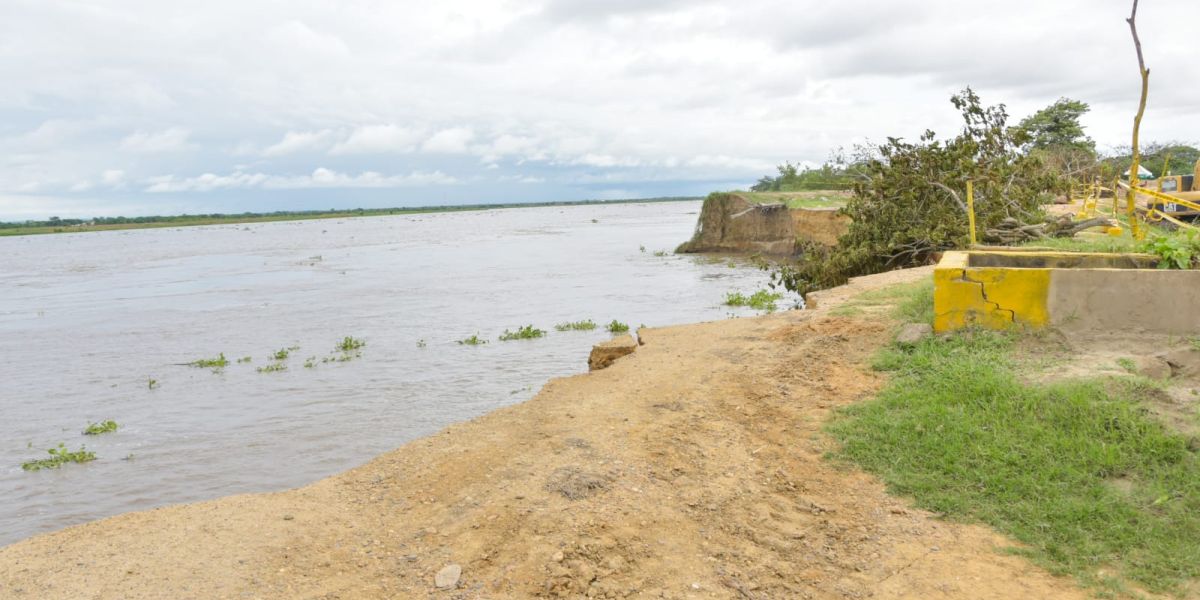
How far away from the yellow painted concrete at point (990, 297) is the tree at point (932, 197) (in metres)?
5.86

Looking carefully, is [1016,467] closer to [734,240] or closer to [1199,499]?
[1199,499]

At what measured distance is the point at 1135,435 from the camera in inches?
198

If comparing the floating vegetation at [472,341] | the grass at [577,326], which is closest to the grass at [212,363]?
the floating vegetation at [472,341]

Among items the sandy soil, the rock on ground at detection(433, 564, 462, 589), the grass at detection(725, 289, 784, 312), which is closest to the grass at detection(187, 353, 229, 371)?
the sandy soil

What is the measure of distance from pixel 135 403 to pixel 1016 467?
421 inches

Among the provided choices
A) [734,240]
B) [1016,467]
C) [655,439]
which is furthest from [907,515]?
[734,240]

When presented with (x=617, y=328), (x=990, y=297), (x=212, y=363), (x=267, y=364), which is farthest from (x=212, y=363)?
(x=990, y=297)

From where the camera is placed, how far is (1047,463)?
4.97 meters

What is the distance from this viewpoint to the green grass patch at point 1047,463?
4.22 m

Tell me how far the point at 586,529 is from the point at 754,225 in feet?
93.4

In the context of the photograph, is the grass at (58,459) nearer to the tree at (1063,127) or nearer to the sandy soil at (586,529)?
the sandy soil at (586,529)

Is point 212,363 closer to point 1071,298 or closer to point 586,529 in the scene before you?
point 586,529

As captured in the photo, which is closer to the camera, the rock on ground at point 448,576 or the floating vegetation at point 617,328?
the rock on ground at point 448,576

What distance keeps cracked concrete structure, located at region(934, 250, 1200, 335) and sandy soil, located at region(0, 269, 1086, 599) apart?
1.07m
